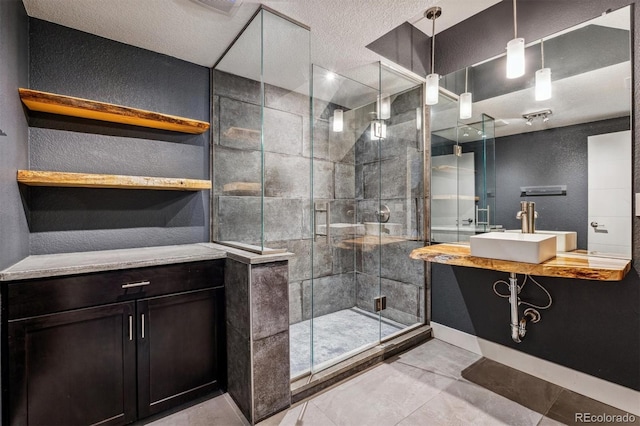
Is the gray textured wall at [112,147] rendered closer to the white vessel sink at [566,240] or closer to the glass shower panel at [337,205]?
the glass shower panel at [337,205]

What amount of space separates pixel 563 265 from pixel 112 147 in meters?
2.87

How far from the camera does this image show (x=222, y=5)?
1.72 metres

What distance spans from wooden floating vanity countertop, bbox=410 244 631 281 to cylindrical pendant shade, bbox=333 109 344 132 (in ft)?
5.48

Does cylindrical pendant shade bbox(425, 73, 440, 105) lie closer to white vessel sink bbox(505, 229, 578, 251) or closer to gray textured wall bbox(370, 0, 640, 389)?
gray textured wall bbox(370, 0, 640, 389)

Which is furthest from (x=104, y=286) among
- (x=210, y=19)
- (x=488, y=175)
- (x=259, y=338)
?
(x=488, y=175)

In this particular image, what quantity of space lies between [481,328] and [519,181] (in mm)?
1196

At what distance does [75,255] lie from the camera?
1.80 meters

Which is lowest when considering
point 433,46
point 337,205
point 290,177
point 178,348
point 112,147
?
point 178,348

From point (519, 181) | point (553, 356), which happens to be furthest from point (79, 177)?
point (553, 356)

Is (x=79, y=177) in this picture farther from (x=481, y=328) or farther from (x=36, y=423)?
(x=481, y=328)

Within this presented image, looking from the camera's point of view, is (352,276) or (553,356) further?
(352,276)

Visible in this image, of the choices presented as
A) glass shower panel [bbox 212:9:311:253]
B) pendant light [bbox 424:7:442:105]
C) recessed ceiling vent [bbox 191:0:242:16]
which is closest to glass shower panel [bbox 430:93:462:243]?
pendant light [bbox 424:7:442:105]

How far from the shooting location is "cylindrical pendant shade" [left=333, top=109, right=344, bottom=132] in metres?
2.98

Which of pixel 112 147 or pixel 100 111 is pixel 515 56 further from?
pixel 112 147
